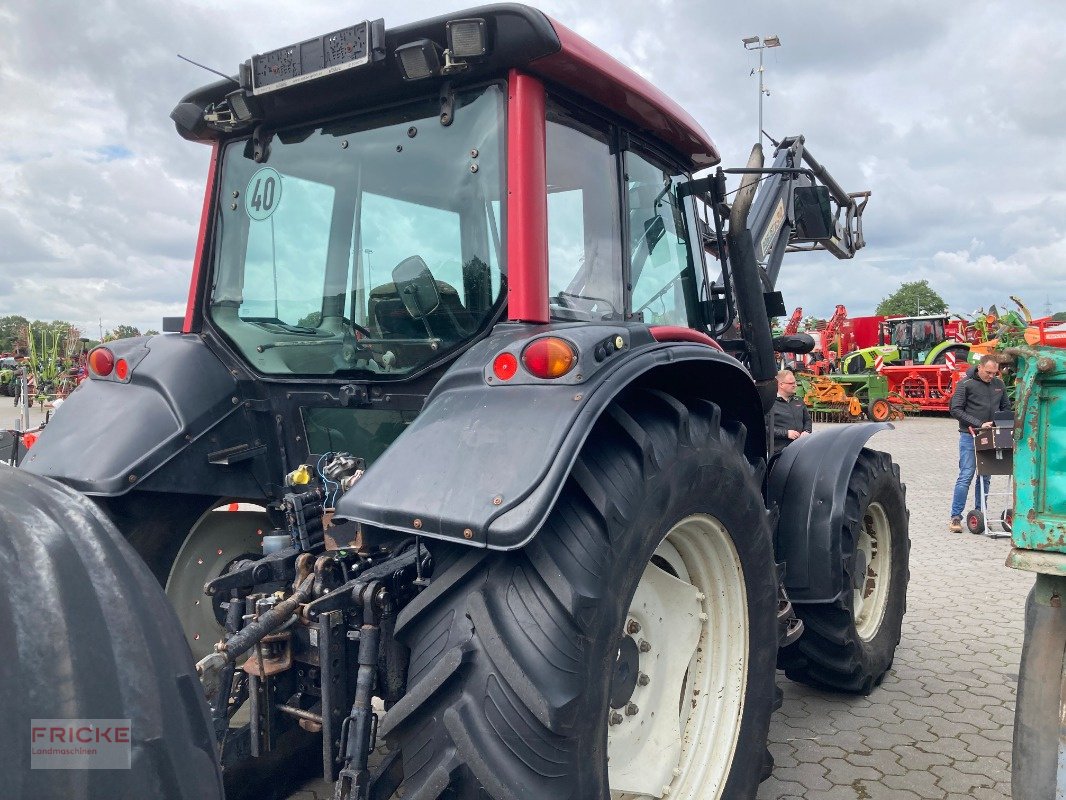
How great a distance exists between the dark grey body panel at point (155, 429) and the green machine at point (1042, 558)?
2390 mm

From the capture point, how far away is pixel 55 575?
4.03ft

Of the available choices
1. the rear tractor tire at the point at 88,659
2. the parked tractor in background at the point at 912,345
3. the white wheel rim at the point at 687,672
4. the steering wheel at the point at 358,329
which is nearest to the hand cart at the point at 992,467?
the white wheel rim at the point at 687,672

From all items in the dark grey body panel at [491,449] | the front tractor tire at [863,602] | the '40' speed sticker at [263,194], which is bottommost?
the front tractor tire at [863,602]

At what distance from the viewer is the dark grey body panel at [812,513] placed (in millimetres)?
3506

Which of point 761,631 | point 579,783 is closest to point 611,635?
point 579,783

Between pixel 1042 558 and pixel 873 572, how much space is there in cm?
221

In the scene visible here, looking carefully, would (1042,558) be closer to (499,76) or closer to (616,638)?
(616,638)

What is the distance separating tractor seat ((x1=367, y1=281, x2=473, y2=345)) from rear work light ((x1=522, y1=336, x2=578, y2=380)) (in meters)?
0.48

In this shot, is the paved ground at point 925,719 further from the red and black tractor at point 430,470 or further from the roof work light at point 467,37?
the roof work light at point 467,37

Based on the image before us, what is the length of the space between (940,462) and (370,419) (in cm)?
1275

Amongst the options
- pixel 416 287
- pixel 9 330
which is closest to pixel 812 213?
pixel 416 287

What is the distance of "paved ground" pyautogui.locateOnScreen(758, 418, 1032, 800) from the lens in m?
3.12

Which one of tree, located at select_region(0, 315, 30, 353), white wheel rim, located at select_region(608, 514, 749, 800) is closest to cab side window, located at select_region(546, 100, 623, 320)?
white wheel rim, located at select_region(608, 514, 749, 800)

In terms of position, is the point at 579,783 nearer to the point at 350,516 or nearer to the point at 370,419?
the point at 350,516
